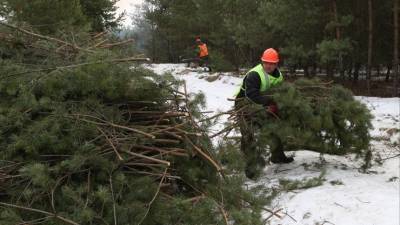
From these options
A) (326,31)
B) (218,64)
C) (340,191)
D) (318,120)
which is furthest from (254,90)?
(218,64)

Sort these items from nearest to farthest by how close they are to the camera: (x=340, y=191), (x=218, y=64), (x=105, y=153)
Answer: (x=105, y=153) → (x=340, y=191) → (x=218, y=64)

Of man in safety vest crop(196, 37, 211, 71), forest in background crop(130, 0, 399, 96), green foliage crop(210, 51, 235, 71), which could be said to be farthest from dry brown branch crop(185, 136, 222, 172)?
man in safety vest crop(196, 37, 211, 71)

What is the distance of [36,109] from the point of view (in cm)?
399

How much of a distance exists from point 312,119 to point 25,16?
9.46 meters

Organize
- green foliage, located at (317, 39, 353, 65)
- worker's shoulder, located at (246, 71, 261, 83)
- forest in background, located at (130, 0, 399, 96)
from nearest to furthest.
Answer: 1. worker's shoulder, located at (246, 71, 261, 83)
2. green foliage, located at (317, 39, 353, 65)
3. forest in background, located at (130, 0, 399, 96)

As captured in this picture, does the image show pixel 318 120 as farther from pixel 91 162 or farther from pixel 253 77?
pixel 91 162

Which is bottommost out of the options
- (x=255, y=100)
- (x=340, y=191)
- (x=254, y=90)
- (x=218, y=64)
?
(x=340, y=191)

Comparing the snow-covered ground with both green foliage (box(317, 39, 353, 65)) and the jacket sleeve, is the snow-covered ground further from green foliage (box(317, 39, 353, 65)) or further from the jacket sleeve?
green foliage (box(317, 39, 353, 65))

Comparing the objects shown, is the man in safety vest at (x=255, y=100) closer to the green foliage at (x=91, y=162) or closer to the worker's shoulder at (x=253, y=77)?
the worker's shoulder at (x=253, y=77)

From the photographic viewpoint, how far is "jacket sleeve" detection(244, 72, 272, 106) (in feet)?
21.7

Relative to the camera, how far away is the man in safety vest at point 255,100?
6.55 m

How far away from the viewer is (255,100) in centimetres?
663

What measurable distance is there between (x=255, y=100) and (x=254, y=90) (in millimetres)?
141

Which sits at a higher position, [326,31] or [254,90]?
[326,31]
